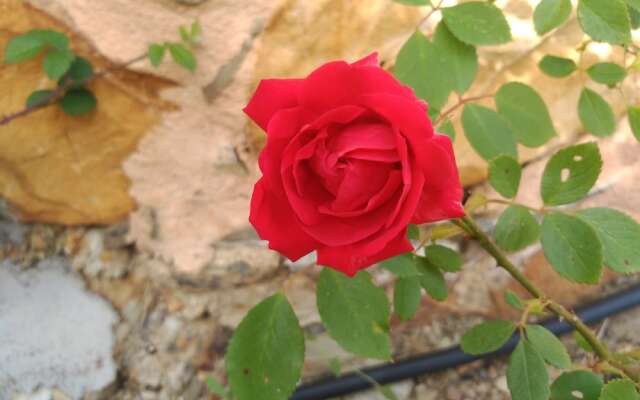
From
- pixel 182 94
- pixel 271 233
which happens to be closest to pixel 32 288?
pixel 182 94

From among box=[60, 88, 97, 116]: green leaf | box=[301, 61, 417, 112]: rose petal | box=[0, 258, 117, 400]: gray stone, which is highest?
box=[301, 61, 417, 112]: rose petal

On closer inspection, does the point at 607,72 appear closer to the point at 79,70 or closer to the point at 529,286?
the point at 529,286

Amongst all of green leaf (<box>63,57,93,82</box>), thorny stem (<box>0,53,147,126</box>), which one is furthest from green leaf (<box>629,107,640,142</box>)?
green leaf (<box>63,57,93,82</box>)

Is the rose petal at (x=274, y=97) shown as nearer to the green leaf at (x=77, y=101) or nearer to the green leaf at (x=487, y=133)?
the green leaf at (x=487, y=133)

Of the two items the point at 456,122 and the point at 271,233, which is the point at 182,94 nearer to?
the point at 456,122

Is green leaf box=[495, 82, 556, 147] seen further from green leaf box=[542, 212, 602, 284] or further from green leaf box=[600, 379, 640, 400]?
green leaf box=[600, 379, 640, 400]

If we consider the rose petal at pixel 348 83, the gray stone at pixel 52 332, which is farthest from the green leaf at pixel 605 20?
the gray stone at pixel 52 332
